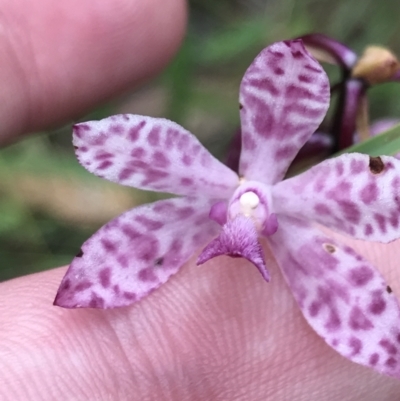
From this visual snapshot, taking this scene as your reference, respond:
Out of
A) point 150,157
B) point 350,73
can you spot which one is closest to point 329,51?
point 350,73

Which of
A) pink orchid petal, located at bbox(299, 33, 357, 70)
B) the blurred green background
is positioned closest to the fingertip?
the blurred green background

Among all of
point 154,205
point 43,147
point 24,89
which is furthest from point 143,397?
point 43,147

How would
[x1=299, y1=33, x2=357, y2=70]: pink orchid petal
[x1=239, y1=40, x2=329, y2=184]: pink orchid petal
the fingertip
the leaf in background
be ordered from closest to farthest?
[x1=239, y1=40, x2=329, y2=184]: pink orchid petal < the leaf in background < [x1=299, y1=33, x2=357, y2=70]: pink orchid petal < the fingertip

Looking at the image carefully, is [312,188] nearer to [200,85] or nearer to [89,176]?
[89,176]

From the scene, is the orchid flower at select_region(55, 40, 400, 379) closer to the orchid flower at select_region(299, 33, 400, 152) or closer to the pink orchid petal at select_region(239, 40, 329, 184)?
the pink orchid petal at select_region(239, 40, 329, 184)

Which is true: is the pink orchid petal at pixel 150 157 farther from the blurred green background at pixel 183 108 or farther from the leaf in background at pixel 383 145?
the blurred green background at pixel 183 108

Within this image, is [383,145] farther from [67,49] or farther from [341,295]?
[67,49]
